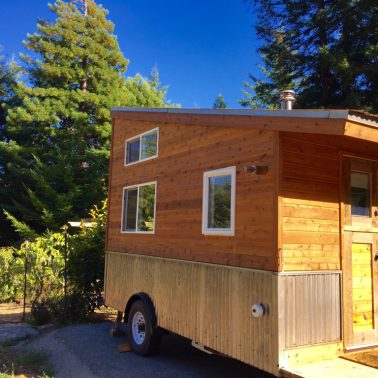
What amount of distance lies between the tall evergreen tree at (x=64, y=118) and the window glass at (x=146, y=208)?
12950 mm

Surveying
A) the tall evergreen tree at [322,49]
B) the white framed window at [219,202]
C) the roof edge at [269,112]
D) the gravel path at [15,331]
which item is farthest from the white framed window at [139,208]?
the tall evergreen tree at [322,49]

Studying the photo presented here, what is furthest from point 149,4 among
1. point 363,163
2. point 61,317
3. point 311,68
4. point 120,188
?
point 363,163

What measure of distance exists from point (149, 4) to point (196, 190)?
13175 millimetres

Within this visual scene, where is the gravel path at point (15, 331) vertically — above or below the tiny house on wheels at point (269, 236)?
below

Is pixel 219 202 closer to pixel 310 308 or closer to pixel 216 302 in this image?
pixel 216 302

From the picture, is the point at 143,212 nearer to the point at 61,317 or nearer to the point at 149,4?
the point at 61,317

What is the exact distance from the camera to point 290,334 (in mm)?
4691

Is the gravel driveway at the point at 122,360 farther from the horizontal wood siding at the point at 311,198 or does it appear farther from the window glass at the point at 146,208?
the horizontal wood siding at the point at 311,198

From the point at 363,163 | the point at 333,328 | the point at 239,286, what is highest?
the point at 363,163

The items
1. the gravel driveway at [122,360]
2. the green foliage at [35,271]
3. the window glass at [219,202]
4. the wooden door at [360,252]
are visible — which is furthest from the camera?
the green foliage at [35,271]

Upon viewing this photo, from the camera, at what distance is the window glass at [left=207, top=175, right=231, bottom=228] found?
225 inches

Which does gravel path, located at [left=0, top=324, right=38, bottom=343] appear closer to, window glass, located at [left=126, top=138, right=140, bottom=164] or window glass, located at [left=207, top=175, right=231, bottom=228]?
window glass, located at [left=126, top=138, right=140, bottom=164]

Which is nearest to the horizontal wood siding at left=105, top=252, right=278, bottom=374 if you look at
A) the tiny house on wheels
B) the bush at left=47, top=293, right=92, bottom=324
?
the tiny house on wheels

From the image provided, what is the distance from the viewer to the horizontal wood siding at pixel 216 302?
4.80 meters
